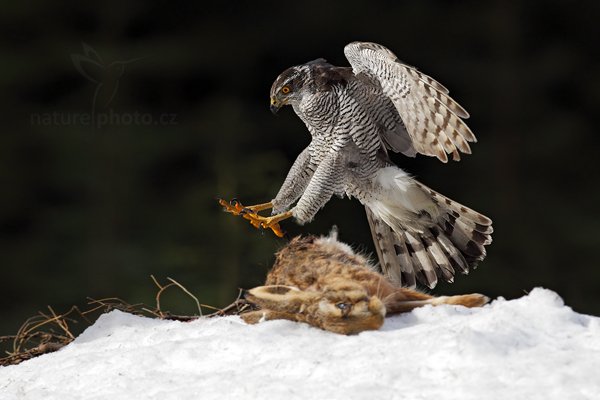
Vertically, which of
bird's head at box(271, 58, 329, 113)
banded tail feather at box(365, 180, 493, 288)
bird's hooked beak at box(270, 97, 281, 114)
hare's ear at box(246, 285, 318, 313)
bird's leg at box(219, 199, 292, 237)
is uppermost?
bird's head at box(271, 58, 329, 113)

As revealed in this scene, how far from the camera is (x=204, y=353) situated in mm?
1776

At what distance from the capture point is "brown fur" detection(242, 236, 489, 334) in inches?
70.0

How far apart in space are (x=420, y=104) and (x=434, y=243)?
72 centimetres

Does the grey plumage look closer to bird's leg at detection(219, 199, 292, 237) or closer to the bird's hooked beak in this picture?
the bird's hooked beak

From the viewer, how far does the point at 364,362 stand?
1.59 m

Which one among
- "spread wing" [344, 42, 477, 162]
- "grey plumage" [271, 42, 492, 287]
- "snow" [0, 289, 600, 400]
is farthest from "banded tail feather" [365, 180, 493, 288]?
"snow" [0, 289, 600, 400]

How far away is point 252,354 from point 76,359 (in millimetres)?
496

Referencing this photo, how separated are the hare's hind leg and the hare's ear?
0.63ft

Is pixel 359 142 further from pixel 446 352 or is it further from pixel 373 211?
Answer: pixel 446 352

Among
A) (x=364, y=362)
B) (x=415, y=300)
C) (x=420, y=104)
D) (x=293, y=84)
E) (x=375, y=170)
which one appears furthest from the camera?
(x=375, y=170)

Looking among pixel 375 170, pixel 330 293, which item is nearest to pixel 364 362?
pixel 330 293

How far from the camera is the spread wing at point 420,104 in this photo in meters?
2.68

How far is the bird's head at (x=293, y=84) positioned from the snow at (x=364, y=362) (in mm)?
1352

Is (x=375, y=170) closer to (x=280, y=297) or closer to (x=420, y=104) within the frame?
(x=420, y=104)
